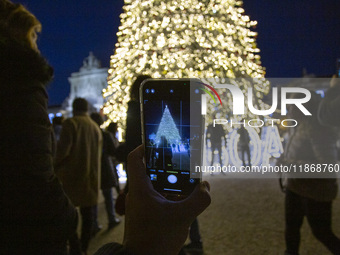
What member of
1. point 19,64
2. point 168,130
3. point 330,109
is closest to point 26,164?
point 19,64

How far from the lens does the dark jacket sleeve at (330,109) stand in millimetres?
2553

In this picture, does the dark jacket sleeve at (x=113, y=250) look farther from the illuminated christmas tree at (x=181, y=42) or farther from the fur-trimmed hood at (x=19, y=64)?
the illuminated christmas tree at (x=181, y=42)

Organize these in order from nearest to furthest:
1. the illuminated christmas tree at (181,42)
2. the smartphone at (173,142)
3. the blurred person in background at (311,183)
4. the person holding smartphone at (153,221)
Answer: the person holding smartphone at (153,221), the smartphone at (173,142), the blurred person in background at (311,183), the illuminated christmas tree at (181,42)

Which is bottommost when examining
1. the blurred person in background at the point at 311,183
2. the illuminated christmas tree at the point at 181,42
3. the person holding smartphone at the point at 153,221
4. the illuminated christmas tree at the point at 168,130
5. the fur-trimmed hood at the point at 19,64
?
the blurred person in background at the point at 311,183

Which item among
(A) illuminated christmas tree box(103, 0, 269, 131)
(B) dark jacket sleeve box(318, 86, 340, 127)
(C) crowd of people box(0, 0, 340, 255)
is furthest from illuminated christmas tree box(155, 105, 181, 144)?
(A) illuminated christmas tree box(103, 0, 269, 131)

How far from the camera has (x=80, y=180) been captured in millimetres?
3566

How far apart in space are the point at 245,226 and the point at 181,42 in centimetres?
417

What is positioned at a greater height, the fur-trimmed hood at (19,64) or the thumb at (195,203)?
the fur-trimmed hood at (19,64)

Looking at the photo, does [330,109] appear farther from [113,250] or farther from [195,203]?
[113,250]

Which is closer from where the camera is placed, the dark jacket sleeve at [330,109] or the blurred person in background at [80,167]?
the dark jacket sleeve at [330,109]

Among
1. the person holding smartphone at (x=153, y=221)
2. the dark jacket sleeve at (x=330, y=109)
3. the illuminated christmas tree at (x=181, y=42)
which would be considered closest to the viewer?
the person holding smartphone at (x=153, y=221)

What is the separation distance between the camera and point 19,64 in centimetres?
126

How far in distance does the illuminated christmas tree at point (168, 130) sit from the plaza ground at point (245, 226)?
A: 3187mm

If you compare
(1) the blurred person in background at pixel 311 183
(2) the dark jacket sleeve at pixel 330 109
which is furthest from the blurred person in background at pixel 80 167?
(2) the dark jacket sleeve at pixel 330 109
